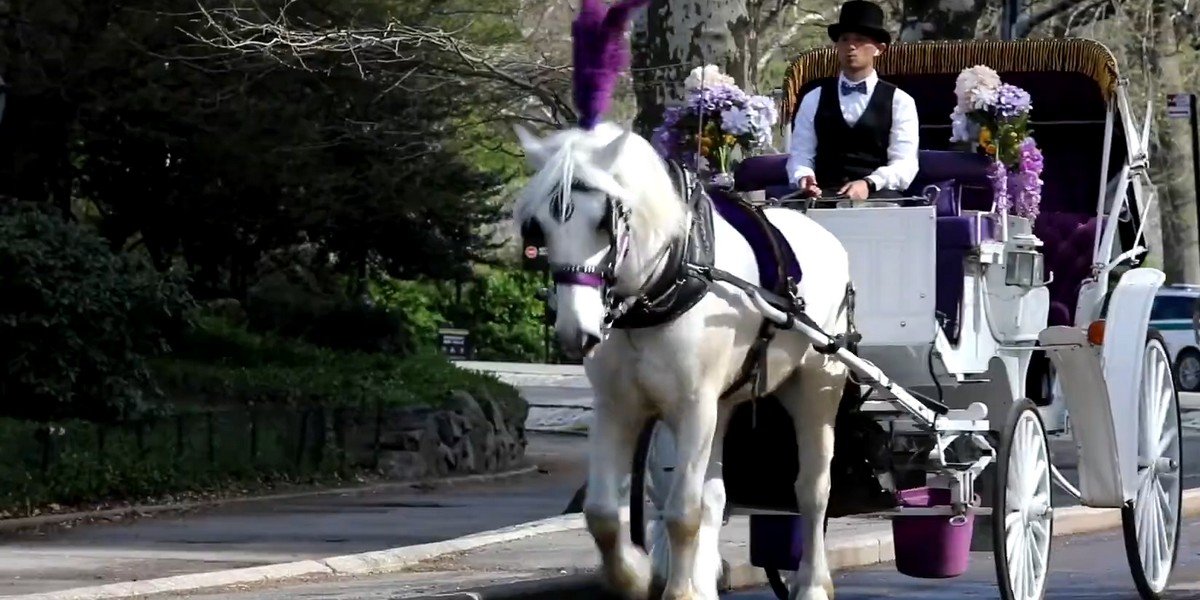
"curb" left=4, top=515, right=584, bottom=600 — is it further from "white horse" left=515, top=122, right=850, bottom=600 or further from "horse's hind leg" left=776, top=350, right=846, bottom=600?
"horse's hind leg" left=776, top=350, right=846, bottom=600

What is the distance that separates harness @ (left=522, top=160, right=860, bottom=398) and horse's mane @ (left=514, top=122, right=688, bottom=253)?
0.17ft

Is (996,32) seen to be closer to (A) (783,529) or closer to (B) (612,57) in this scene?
(A) (783,529)

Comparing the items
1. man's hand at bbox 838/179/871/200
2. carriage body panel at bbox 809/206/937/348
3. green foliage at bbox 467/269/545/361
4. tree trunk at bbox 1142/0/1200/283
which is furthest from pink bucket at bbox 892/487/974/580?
green foliage at bbox 467/269/545/361

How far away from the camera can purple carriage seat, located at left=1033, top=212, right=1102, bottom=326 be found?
1106 centimetres

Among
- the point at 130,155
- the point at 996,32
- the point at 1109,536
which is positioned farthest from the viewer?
the point at 996,32

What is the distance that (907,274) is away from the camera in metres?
9.00

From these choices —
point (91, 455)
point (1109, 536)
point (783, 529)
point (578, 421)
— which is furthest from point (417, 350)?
point (783, 529)

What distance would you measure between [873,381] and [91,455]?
396 inches

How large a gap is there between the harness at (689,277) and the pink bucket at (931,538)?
3.11 feet

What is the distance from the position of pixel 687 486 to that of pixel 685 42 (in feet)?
25.5

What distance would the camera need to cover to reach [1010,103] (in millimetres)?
9703

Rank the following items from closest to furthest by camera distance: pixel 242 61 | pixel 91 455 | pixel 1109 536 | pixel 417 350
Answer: pixel 1109 536
pixel 91 455
pixel 242 61
pixel 417 350

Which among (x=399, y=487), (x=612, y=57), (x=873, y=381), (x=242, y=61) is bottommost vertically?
(x=399, y=487)

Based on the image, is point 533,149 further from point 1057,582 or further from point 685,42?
point 685,42
